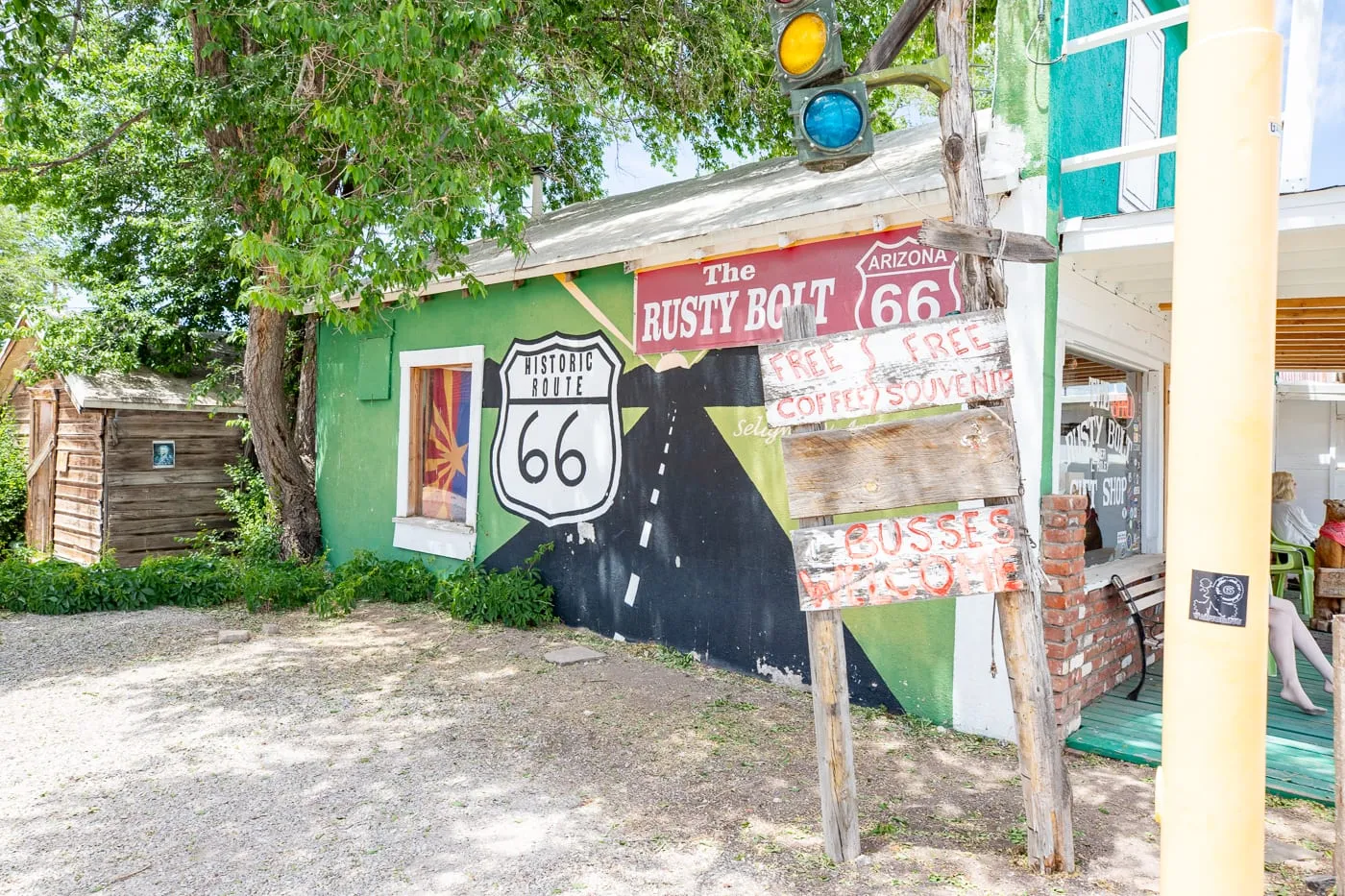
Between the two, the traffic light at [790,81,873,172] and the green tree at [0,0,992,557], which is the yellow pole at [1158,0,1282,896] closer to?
the traffic light at [790,81,873,172]

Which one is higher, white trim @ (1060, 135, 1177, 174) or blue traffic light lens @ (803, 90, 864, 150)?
white trim @ (1060, 135, 1177, 174)

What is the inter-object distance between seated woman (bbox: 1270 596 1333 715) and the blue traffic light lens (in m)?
4.05

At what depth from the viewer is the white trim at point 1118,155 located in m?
4.23

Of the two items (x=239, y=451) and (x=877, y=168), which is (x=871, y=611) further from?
(x=239, y=451)

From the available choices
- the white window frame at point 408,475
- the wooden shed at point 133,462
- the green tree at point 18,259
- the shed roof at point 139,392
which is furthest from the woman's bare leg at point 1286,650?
the green tree at point 18,259

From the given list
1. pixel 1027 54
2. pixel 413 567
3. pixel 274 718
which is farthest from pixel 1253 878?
pixel 413 567

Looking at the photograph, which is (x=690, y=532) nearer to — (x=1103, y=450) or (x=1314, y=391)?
(x=1103, y=450)

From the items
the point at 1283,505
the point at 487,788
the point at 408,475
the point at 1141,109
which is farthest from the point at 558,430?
the point at 1283,505

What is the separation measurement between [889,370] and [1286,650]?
351cm

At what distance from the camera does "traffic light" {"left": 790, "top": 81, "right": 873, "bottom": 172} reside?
2900 mm

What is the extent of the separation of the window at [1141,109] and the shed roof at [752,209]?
973 millimetres

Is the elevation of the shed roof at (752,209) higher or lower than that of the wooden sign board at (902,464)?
higher

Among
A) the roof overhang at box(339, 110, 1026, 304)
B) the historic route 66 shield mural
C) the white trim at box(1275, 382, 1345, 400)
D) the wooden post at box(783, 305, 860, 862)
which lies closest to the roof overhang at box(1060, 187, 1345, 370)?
the roof overhang at box(339, 110, 1026, 304)

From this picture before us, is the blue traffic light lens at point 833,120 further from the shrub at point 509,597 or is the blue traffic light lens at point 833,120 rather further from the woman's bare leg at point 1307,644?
the shrub at point 509,597
